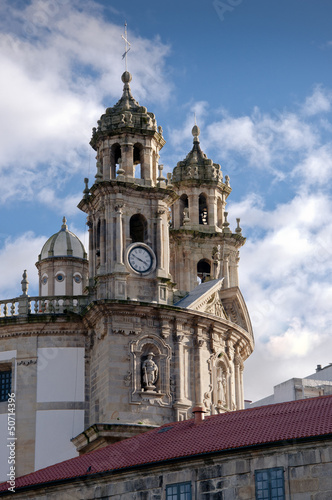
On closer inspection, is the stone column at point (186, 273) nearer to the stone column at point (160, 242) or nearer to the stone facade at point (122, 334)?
the stone facade at point (122, 334)

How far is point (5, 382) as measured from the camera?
4966 centimetres

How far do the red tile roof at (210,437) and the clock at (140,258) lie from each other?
14.6 meters

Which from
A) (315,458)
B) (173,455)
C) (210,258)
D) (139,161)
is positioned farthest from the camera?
(210,258)

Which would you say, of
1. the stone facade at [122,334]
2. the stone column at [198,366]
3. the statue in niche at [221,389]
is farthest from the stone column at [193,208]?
the stone column at [198,366]

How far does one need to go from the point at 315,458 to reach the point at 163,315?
2060 centimetres

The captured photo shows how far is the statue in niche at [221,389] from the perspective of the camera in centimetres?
5028

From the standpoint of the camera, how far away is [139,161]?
53.2 meters

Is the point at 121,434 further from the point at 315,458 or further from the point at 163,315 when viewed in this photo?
the point at 315,458

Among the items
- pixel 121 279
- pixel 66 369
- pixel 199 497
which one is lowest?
pixel 199 497

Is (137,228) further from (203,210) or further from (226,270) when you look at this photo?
(203,210)

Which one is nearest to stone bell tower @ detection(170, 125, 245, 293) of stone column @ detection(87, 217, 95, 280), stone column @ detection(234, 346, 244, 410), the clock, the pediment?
the pediment

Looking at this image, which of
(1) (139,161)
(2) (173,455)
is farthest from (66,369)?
(2) (173,455)

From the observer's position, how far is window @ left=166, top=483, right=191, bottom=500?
2989cm

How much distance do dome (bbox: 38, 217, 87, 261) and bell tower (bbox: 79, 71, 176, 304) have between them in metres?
8.22
